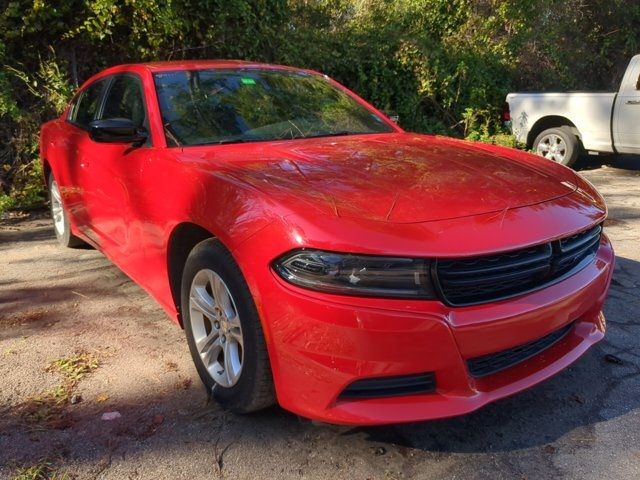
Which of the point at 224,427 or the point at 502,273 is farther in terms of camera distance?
the point at 224,427

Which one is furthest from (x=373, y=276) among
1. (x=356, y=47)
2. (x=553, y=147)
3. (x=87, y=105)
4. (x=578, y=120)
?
(x=356, y=47)

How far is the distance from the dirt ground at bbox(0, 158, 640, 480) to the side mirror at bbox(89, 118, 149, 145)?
1.16 metres

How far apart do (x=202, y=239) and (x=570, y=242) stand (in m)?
1.69

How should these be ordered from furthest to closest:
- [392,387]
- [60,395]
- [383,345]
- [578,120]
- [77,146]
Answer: [578,120] < [77,146] < [60,395] < [392,387] < [383,345]

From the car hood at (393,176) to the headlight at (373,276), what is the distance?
19cm

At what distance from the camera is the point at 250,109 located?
3.56 m

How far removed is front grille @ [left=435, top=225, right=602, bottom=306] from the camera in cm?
215

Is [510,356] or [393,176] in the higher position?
[393,176]

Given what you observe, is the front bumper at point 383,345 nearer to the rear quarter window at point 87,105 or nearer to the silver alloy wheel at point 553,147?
the rear quarter window at point 87,105

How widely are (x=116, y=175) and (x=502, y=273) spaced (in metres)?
2.37

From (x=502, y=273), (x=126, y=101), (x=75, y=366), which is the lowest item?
(x=75, y=366)

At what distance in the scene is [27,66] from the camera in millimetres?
7184

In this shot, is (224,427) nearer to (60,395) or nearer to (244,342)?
(244,342)

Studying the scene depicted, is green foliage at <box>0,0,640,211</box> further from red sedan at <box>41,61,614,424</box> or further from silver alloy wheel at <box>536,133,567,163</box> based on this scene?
red sedan at <box>41,61,614,424</box>
